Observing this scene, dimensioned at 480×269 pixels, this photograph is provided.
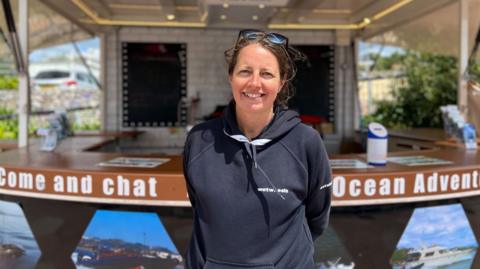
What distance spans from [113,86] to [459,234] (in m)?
5.15

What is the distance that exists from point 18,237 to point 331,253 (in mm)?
1792

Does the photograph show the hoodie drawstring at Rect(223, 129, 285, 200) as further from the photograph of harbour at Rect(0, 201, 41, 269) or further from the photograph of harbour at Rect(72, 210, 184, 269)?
the photograph of harbour at Rect(0, 201, 41, 269)

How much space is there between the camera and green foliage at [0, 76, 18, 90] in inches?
180

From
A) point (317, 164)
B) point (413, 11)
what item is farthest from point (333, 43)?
point (317, 164)

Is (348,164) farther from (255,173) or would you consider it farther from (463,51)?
(463,51)

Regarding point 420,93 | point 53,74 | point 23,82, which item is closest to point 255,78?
point 23,82

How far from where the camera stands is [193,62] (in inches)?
274

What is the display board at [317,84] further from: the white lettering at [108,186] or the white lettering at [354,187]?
the white lettering at [108,186]

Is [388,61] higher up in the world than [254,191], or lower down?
higher up

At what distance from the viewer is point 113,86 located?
683 centimetres

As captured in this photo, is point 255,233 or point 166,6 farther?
point 166,6

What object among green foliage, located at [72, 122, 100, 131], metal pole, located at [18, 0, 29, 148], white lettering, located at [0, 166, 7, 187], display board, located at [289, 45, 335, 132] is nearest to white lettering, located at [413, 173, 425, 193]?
white lettering, located at [0, 166, 7, 187]

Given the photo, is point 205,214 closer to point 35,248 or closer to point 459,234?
point 35,248

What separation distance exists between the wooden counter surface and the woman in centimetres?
126
